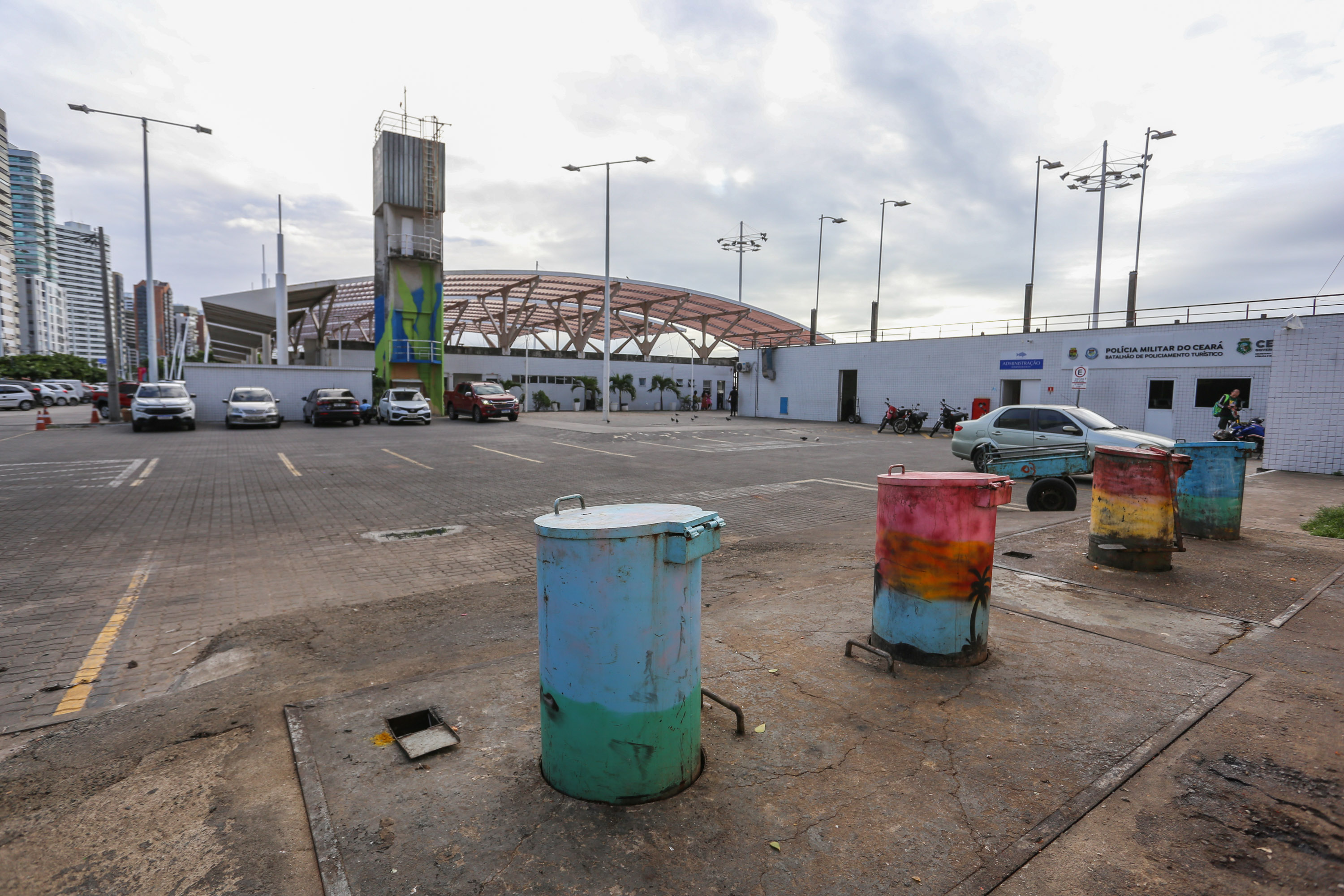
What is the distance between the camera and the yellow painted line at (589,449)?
1747 cm

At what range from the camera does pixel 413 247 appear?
35.6 metres

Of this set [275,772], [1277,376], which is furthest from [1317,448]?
[275,772]

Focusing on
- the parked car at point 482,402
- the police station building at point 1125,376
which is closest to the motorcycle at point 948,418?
the police station building at point 1125,376

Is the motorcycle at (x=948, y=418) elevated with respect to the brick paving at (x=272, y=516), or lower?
elevated

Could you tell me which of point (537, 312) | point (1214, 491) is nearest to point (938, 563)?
Result: point (1214, 491)

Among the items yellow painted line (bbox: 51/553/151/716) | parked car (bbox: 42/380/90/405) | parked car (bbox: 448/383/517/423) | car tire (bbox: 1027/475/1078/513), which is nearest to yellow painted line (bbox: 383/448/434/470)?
yellow painted line (bbox: 51/553/151/716)

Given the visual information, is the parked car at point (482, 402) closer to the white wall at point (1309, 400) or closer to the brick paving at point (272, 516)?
the brick paving at point (272, 516)

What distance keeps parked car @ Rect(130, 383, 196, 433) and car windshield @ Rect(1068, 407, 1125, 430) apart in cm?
2652

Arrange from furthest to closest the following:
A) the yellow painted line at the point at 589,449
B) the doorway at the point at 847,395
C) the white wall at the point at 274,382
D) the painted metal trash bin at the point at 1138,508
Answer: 1. the doorway at the point at 847,395
2. the white wall at the point at 274,382
3. the yellow painted line at the point at 589,449
4. the painted metal trash bin at the point at 1138,508

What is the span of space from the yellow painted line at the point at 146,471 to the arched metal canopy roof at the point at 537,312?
99.6ft

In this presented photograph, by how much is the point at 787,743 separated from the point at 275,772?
7.63 feet

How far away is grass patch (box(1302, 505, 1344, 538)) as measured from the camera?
7.78 metres

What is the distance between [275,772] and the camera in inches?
118

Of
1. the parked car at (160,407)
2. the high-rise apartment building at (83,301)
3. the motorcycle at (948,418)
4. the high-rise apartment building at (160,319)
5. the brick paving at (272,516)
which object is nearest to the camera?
the brick paving at (272,516)
